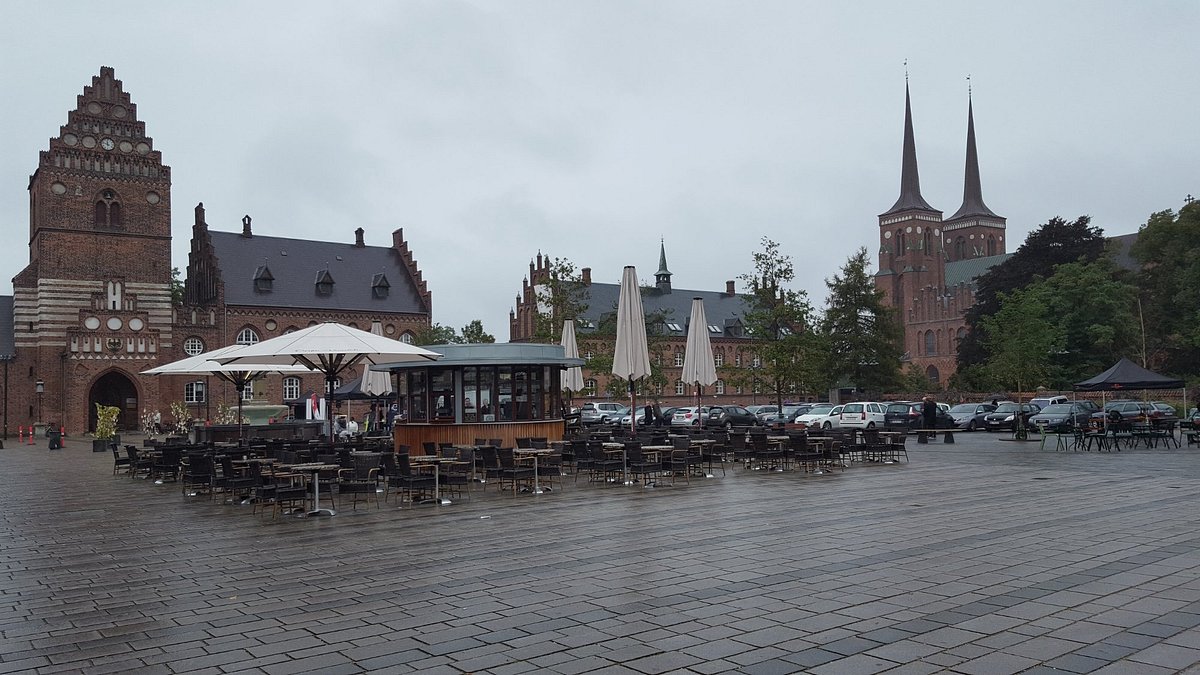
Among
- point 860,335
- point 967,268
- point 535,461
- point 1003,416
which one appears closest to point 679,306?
point 860,335

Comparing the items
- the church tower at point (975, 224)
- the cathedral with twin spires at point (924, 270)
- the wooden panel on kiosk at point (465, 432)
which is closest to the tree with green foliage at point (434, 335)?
the wooden panel on kiosk at point (465, 432)

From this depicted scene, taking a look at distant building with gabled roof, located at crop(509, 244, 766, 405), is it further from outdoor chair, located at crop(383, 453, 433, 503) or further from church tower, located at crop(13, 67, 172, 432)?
outdoor chair, located at crop(383, 453, 433, 503)

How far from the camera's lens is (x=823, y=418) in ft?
124

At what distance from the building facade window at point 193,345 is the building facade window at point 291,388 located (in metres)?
5.72

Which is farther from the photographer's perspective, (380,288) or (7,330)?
(380,288)

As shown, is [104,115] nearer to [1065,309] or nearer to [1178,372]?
[1065,309]

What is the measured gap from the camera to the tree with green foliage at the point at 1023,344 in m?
46.8

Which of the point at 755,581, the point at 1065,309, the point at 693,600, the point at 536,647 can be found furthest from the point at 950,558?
the point at 1065,309

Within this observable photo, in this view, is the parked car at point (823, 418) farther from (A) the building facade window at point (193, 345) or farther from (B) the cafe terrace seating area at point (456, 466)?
(A) the building facade window at point (193, 345)

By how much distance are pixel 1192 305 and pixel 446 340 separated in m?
47.0

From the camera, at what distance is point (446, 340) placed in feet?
214

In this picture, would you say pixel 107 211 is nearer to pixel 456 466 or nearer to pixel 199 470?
pixel 199 470

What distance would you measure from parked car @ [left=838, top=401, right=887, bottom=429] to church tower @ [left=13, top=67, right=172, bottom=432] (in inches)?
1487

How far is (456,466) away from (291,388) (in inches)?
1903
